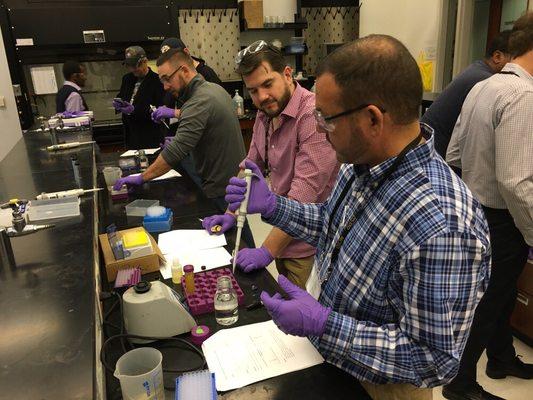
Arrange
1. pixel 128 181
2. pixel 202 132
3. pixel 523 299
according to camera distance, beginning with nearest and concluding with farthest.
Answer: pixel 523 299 < pixel 202 132 < pixel 128 181

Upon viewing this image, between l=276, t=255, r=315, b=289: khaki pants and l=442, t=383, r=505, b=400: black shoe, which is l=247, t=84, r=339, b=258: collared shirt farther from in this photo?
l=442, t=383, r=505, b=400: black shoe

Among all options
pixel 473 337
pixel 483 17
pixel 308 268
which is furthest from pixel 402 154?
pixel 483 17

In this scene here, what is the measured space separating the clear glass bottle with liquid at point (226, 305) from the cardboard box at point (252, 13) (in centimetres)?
442

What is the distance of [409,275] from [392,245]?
0.08 metres

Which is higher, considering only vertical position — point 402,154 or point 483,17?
point 483,17

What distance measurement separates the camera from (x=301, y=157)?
67.6 inches

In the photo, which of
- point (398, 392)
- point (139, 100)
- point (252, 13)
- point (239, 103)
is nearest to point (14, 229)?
point (398, 392)

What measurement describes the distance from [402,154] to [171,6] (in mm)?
4620

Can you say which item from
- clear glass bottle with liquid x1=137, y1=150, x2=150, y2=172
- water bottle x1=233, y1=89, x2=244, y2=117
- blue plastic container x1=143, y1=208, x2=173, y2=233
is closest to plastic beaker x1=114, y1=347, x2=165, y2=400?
blue plastic container x1=143, y1=208, x2=173, y2=233

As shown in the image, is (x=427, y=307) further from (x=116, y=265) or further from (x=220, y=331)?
(x=116, y=265)

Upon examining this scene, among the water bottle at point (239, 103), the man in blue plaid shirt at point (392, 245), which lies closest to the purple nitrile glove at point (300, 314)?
the man in blue plaid shirt at point (392, 245)

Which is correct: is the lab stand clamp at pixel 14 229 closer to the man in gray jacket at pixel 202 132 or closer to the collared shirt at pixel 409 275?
the collared shirt at pixel 409 275

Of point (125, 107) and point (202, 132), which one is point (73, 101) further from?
point (202, 132)

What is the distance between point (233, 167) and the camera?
254 cm
